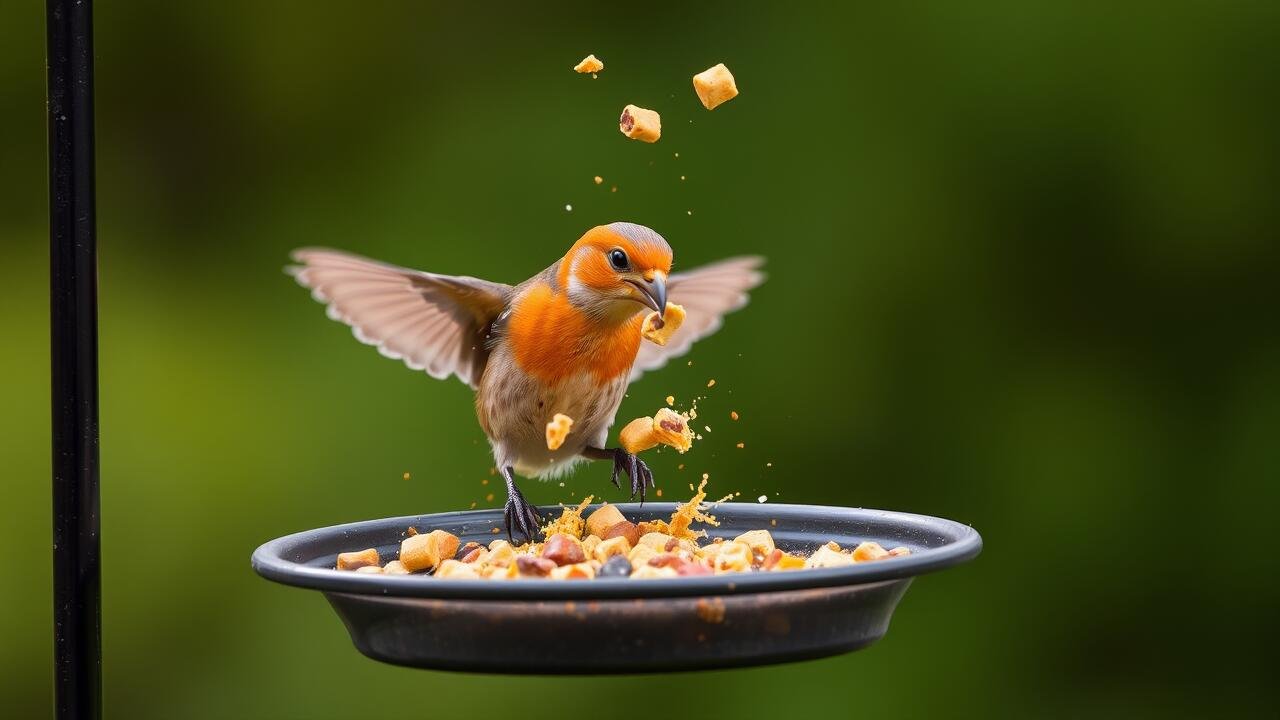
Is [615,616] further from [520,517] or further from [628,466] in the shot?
[628,466]

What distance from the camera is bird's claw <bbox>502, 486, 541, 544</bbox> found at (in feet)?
7.75

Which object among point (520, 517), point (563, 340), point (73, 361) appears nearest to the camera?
point (73, 361)

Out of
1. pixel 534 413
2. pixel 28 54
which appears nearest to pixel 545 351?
pixel 534 413

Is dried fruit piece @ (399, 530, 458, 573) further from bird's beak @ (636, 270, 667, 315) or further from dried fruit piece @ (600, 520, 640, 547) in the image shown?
bird's beak @ (636, 270, 667, 315)

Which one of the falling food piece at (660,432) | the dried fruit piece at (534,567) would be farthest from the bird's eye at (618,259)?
the dried fruit piece at (534,567)

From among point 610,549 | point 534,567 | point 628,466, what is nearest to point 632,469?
point 628,466

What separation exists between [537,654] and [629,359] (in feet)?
3.79

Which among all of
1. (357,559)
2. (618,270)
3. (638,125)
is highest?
(638,125)

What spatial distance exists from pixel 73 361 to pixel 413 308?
47.9 inches

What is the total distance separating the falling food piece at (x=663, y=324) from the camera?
7.28ft

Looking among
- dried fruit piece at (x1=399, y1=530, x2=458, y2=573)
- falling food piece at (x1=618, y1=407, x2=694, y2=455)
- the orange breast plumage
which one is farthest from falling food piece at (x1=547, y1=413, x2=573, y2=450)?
the orange breast plumage

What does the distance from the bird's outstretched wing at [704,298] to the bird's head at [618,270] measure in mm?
378

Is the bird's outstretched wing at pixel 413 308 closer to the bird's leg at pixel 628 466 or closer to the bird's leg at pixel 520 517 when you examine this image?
the bird's leg at pixel 628 466

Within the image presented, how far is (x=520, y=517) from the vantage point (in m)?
2.38
